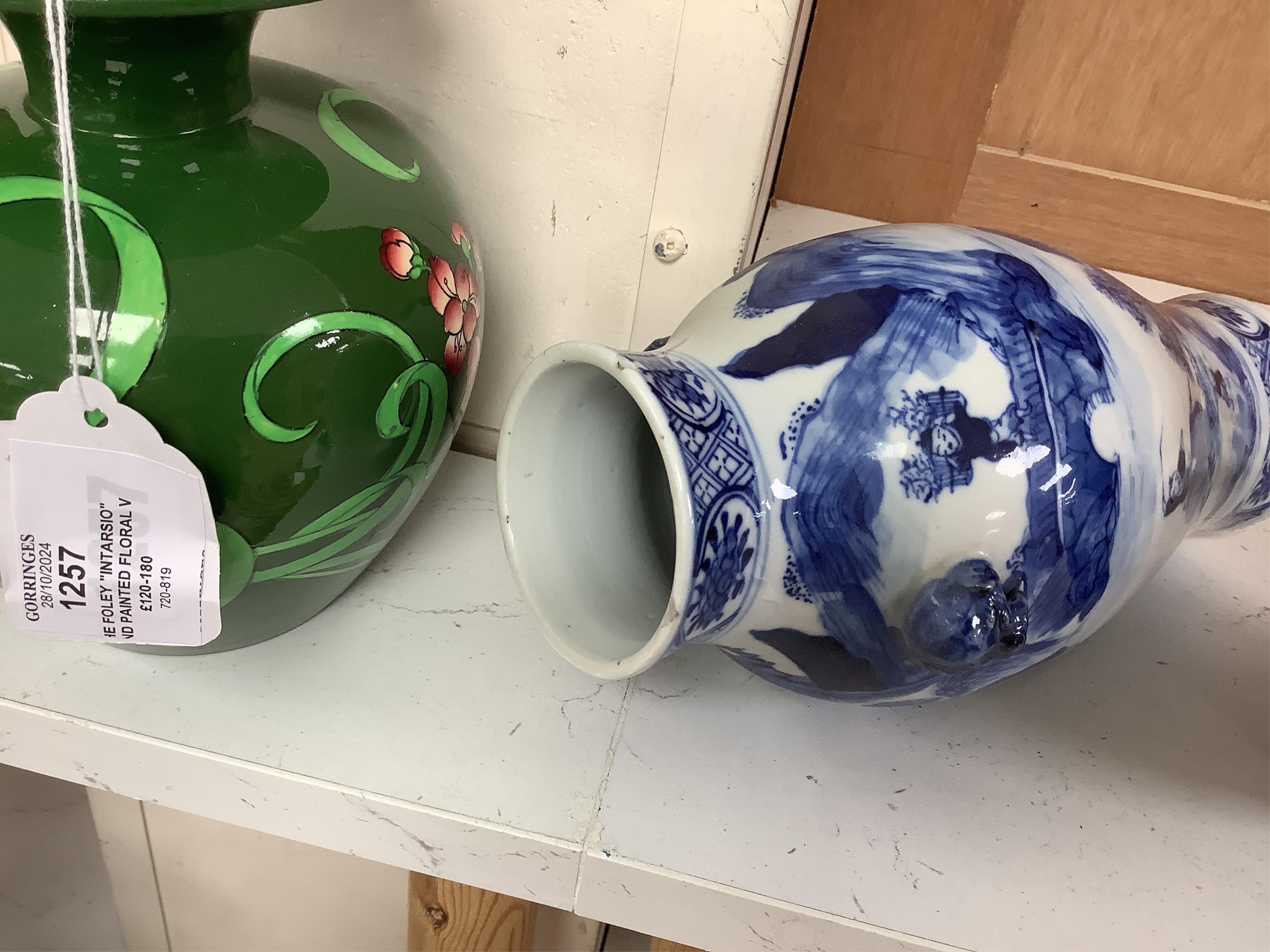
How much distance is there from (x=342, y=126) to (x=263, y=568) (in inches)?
8.4

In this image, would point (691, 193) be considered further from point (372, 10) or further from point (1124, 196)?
point (1124, 196)

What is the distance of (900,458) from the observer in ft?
1.28

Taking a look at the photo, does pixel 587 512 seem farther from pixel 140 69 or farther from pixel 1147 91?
pixel 1147 91

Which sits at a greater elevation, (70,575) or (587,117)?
(587,117)

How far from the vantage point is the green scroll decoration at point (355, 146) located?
0.46 meters

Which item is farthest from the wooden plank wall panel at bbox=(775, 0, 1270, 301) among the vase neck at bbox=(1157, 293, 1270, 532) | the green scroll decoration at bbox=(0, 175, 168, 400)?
the green scroll decoration at bbox=(0, 175, 168, 400)

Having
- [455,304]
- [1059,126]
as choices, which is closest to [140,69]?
[455,304]

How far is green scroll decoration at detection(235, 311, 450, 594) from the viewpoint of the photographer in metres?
0.41

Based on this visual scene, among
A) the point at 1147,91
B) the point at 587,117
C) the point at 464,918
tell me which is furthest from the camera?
the point at 1147,91

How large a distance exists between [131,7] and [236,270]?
0.10 m

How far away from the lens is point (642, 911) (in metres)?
0.48

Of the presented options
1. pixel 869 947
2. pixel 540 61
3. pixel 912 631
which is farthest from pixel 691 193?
pixel 869 947

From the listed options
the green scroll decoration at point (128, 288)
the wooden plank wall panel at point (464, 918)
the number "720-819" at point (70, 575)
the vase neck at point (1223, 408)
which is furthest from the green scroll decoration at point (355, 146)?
the wooden plank wall panel at point (464, 918)

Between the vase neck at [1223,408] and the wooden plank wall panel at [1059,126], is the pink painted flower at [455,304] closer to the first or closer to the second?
the vase neck at [1223,408]
